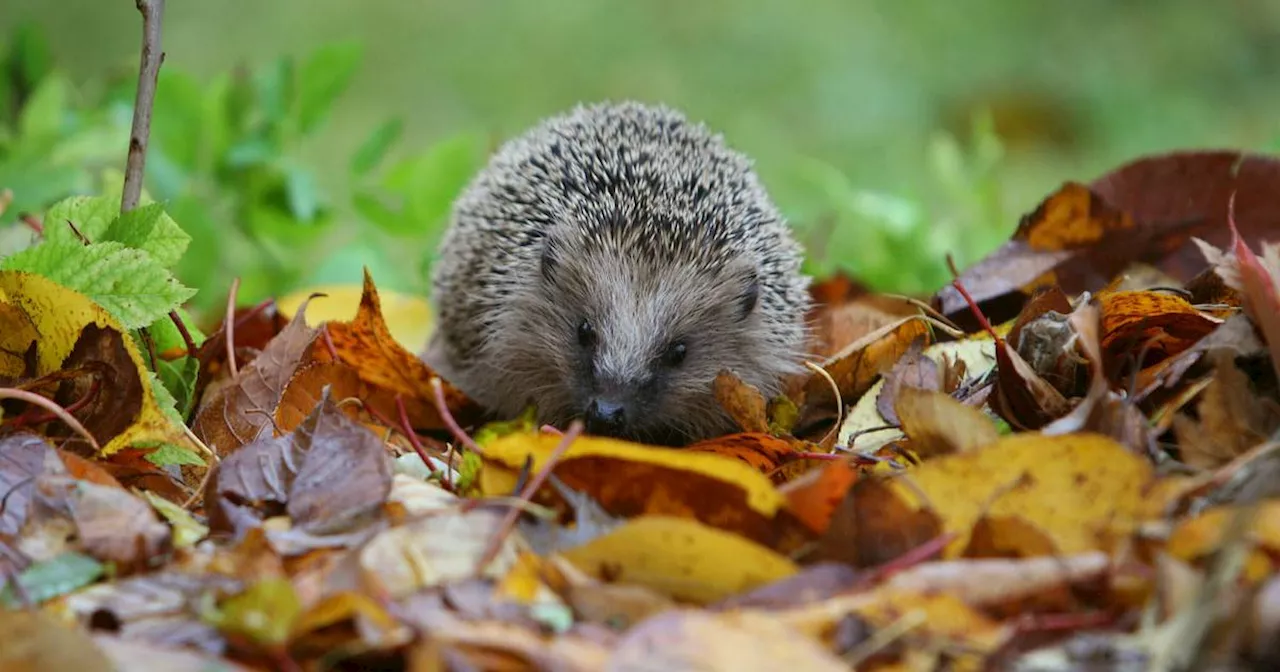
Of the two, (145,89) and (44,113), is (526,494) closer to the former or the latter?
(145,89)

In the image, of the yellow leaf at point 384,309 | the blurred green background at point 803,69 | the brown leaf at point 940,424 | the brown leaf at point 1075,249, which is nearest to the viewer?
the brown leaf at point 940,424

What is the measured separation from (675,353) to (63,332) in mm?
1514

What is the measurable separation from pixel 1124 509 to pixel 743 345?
1.70 m

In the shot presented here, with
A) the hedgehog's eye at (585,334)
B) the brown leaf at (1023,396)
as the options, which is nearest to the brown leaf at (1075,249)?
the brown leaf at (1023,396)

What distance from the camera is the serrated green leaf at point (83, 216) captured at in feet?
7.46

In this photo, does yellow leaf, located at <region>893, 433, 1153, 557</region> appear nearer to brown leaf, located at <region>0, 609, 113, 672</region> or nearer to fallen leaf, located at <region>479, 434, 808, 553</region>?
fallen leaf, located at <region>479, 434, 808, 553</region>

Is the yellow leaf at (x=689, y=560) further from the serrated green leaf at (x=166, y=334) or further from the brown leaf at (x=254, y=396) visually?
the serrated green leaf at (x=166, y=334)

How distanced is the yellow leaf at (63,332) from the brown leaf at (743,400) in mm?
1045

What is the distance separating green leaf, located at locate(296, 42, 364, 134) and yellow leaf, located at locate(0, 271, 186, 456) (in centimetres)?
193

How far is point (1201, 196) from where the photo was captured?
120 inches

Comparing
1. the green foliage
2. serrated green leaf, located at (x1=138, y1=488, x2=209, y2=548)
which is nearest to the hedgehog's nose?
serrated green leaf, located at (x1=138, y1=488, x2=209, y2=548)

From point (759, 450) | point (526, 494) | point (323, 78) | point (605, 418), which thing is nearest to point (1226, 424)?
point (759, 450)

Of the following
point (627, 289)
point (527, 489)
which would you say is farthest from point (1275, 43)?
point (527, 489)

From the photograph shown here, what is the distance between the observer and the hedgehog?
312cm
